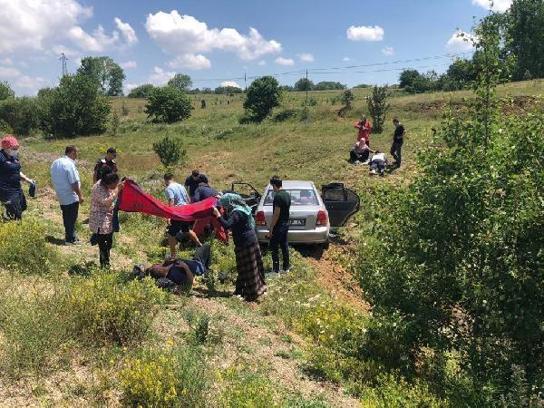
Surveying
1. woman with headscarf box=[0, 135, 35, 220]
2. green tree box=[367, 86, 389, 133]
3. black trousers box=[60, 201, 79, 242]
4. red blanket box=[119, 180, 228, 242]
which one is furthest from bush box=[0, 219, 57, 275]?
green tree box=[367, 86, 389, 133]

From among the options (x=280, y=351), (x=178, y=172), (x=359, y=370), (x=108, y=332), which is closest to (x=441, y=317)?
(x=359, y=370)

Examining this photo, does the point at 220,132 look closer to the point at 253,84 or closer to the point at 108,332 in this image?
the point at 253,84

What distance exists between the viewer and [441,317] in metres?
5.55

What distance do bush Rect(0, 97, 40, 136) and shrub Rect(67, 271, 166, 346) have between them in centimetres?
5433

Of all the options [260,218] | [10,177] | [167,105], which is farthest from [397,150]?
[167,105]

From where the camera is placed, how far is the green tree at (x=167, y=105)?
178 ft

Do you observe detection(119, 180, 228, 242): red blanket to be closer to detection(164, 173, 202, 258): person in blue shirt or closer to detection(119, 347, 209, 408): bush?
detection(164, 173, 202, 258): person in blue shirt

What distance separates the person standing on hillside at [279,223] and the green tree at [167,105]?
47.8m

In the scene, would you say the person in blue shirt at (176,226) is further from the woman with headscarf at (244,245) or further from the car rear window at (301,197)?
the car rear window at (301,197)

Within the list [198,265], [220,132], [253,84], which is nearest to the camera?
[198,265]

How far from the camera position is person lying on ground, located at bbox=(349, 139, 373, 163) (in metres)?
19.5

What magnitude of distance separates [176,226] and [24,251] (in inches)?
102

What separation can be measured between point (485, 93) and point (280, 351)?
3628 mm

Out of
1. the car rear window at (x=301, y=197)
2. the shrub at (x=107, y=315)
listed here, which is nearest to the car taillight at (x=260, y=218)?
the car rear window at (x=301, y=197)
